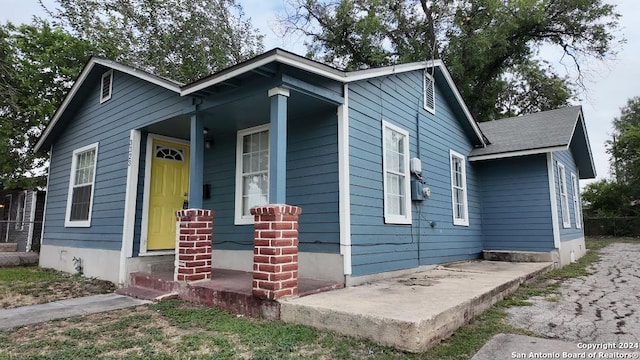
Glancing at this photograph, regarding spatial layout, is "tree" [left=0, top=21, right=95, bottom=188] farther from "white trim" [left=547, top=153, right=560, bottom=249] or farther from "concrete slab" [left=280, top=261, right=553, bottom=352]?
"white trim" [left=547, top=153, right=560, bottom=249]

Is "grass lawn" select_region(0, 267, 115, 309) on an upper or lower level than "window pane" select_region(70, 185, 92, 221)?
lower

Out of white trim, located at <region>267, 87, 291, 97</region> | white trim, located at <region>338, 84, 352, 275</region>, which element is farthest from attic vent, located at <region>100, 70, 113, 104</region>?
white trim, located at <region>338, 84, 352, 275</region>

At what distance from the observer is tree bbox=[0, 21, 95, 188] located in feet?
39.4

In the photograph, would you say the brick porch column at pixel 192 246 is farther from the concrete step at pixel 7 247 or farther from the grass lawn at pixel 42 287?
the concrete step at pixel 7 247

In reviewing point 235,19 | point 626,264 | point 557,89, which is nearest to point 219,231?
point 626,264

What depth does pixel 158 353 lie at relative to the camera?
2.91m

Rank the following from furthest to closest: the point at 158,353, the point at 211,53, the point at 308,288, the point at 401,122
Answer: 1. the point at 211,53
2. the point at 401,122
3. the point at 308,288
4. the point at 158,353

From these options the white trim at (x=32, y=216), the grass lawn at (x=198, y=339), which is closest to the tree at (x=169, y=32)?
the white trim at (x=32, y=216)

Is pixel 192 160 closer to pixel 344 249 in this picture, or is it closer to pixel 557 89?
pixel 344 249

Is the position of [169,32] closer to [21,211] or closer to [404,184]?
[21,211]

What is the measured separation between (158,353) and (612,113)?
127 feet

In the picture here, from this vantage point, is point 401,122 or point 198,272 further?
point 401,122

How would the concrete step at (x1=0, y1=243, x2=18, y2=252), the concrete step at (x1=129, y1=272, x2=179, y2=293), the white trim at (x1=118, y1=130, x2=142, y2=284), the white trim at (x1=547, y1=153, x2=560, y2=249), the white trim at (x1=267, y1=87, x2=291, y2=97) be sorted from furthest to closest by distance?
the concrete step at (x1=0, y1=243, x2=18, y2=252) < the white trim at (x1=547, y1=153, x2=560, y2=249) < the white trim at (x1=118, y1=130, x2=142, y2=284) < the concrete step at (x1=129, y1=272, x2=179, y2=293) < the white trim at (x1=267, y1=87, x2=291, y2=97)

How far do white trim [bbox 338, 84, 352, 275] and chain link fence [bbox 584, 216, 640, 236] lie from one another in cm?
2121
